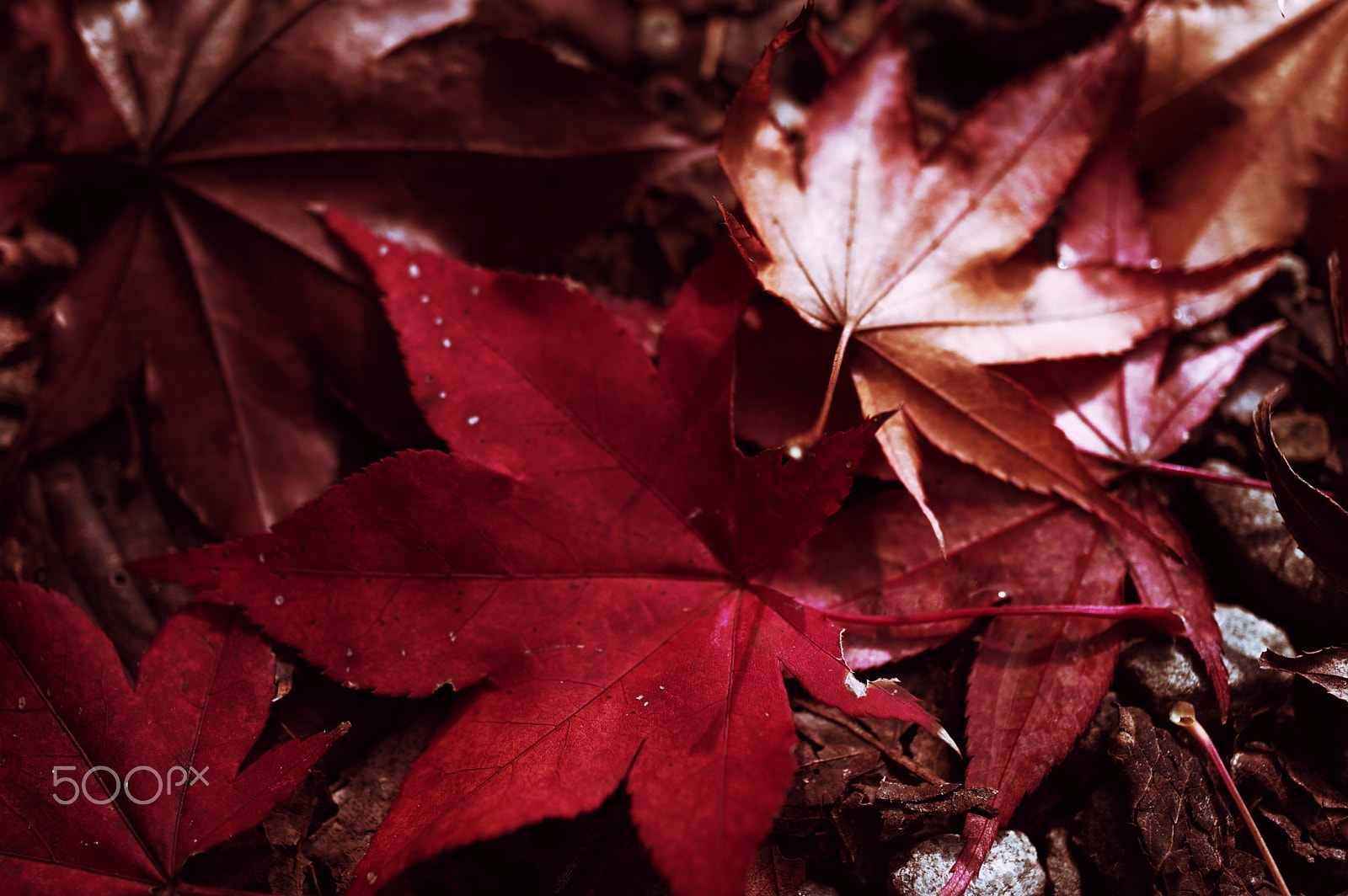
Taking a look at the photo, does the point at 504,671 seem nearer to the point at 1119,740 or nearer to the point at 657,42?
the point at 1119,740

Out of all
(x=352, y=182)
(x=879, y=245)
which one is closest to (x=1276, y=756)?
(x=879, y=245)

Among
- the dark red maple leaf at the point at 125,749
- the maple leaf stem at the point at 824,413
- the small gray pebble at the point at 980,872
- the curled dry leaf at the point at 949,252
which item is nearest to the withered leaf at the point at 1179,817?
the small gray pebble at the point at 980,872

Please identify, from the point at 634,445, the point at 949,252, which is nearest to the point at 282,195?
the point at 634,445

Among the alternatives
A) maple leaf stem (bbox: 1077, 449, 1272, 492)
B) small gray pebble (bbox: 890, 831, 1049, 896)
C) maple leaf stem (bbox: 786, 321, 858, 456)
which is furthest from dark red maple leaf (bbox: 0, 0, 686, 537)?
small gray pebble (bbox: 890, 831, 1049, 896)

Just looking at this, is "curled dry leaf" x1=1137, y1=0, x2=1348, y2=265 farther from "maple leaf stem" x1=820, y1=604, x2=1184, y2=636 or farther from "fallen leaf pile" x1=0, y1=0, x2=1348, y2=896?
"maple leaf stem" x1=820, y1=604, x2=1184, y2=636

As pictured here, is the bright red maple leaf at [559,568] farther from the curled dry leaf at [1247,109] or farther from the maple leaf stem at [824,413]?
the curled dry leaf at [1247,109]

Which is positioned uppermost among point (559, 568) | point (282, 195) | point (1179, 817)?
point (282, 195)

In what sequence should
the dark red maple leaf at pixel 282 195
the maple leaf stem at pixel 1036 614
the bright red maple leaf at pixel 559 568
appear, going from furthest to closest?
1. the dark red maple leaf at pixel 282 195
2. the maple leaf stem at pixel 1036 614
3. the bright red maple leaf at pixel 559 568

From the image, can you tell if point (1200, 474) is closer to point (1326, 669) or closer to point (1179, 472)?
point (1179, 472)
